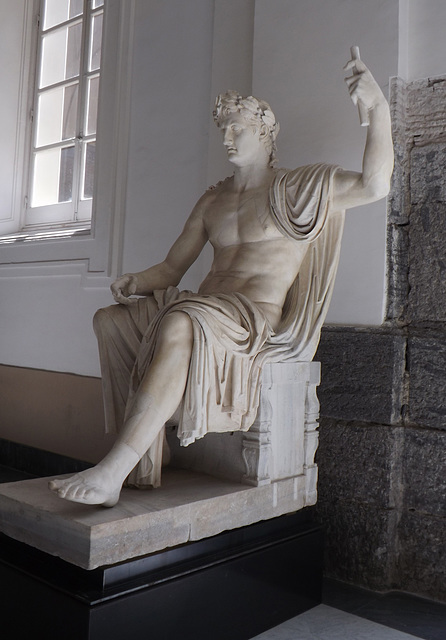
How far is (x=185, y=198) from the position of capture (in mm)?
4254

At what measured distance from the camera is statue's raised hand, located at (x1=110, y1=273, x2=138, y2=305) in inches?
112

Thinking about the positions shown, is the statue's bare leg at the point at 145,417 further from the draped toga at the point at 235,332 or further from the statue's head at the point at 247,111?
the statue's head at the point at 247,111

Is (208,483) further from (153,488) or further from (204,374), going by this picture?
(204,374)

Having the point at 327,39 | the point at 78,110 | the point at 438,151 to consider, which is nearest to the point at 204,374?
the point at 438,151

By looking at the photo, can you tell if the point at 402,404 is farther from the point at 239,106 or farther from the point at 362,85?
the point at 239,106

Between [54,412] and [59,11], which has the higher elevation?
[59,11]

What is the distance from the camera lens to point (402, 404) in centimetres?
314

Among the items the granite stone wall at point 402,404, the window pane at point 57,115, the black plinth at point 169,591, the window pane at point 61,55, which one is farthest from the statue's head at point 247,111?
the window pane at point 61,55

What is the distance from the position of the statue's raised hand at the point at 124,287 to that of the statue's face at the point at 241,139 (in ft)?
2.31

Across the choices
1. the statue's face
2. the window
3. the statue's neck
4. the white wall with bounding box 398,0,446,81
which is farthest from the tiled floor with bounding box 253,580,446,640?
the window

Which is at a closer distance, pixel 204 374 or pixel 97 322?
pixel 204 374

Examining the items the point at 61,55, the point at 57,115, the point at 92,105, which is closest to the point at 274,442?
the point at 92,105

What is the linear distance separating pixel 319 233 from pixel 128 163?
7.50ft

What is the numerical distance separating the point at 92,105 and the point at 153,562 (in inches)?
175
